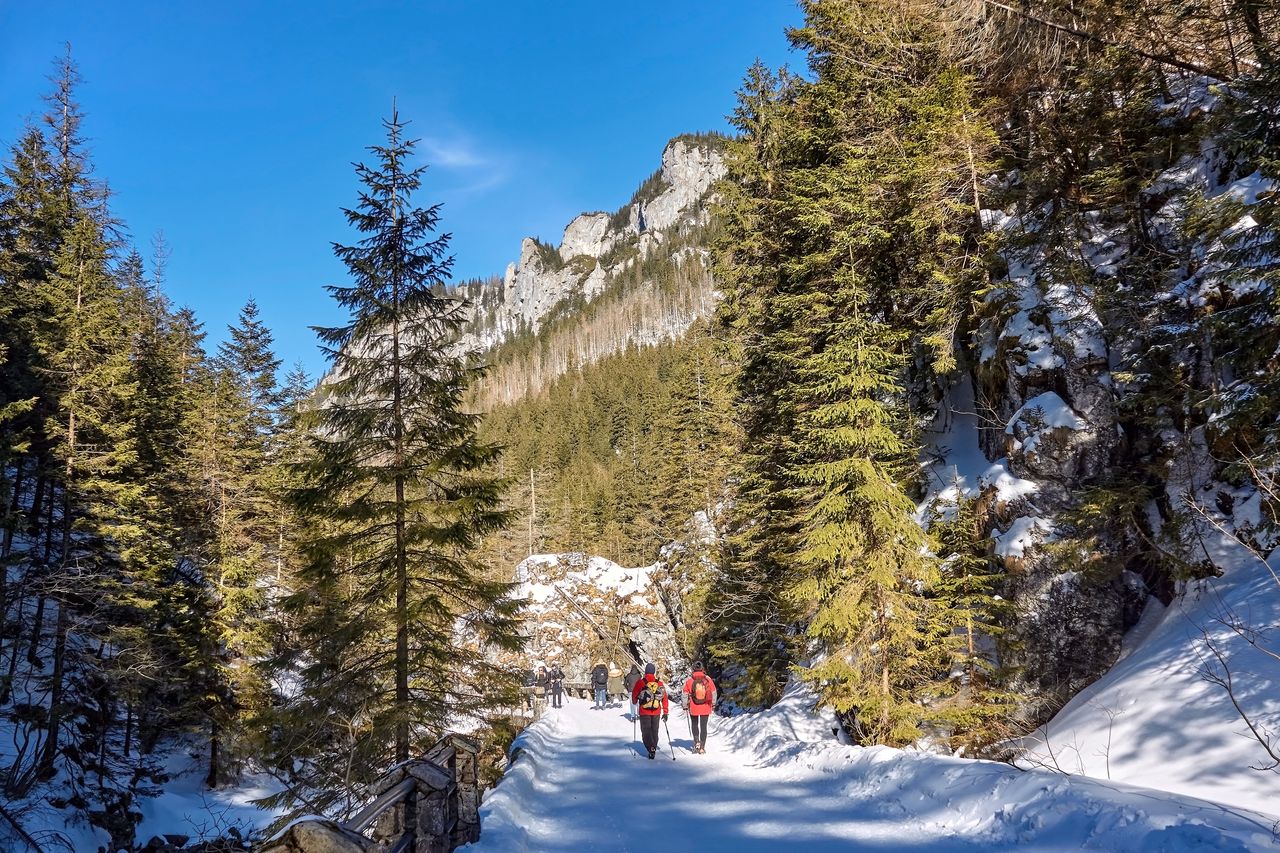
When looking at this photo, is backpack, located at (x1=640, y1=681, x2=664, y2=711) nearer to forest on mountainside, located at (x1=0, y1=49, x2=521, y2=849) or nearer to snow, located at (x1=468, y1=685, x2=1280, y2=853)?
snow, located at (x1=468, y1=685, x2=1280, y2=853)

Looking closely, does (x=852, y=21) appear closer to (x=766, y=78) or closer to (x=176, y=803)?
(x=766, y=78)

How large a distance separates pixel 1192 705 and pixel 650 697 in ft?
27.2

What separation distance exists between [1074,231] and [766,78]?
9118 millimetres

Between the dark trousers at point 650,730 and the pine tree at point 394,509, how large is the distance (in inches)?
110

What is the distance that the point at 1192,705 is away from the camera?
795 centimetres

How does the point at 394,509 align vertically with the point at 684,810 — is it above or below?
above

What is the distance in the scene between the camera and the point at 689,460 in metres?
31.3

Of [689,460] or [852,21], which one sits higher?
[852,21]

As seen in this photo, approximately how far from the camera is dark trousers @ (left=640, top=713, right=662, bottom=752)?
11859 mm

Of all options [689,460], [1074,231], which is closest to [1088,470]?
[1074,231]

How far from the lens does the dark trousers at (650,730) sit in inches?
467

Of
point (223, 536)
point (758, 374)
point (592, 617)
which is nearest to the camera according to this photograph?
point (758, 374)

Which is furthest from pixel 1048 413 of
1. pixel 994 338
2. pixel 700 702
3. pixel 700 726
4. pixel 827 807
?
pixel 700 726

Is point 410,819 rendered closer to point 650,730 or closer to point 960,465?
point 650,730
